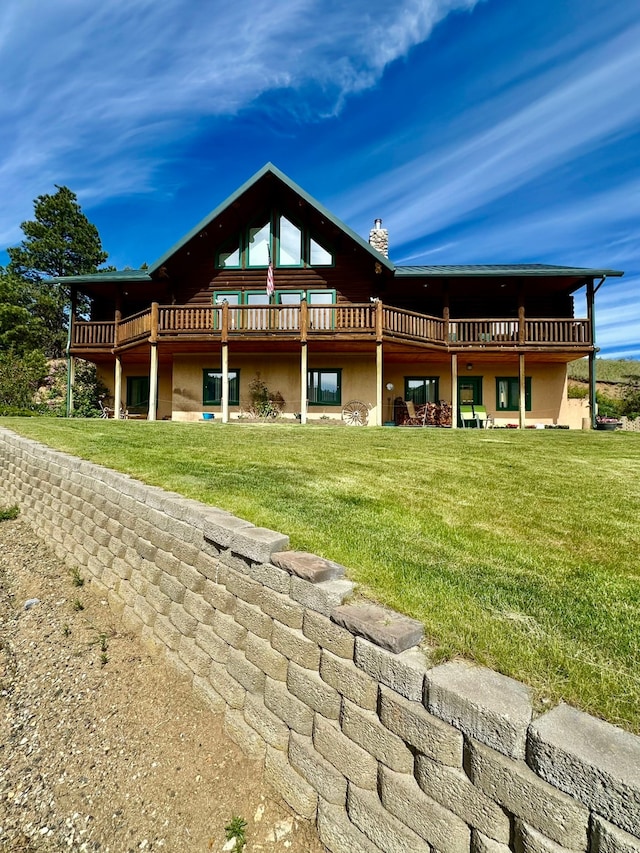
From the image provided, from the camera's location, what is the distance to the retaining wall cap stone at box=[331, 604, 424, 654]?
194 centimetres

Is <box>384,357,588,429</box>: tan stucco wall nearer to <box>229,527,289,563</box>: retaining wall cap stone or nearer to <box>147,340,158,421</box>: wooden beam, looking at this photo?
<box>147,340,158,421</box>: wooden beam

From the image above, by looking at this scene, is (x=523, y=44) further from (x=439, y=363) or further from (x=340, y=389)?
(x=340, y=389)

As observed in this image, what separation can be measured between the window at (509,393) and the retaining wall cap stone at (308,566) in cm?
1652

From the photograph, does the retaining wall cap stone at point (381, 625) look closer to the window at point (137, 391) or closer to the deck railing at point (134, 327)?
the deck railing at point (134, 327)

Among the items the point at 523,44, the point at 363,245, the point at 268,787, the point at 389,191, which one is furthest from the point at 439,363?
the point at 268,787

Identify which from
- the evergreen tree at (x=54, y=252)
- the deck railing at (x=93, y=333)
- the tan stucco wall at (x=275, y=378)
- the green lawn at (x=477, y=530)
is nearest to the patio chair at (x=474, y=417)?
the tan stucco wall at (x=275, y=378)

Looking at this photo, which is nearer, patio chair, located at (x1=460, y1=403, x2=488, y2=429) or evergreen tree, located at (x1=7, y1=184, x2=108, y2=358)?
patio chair, located at (x1=460, y1=403, x2=488, y2=429)

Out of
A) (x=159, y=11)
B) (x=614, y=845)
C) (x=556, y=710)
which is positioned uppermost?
(x=159, y=11)

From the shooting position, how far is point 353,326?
1440cm

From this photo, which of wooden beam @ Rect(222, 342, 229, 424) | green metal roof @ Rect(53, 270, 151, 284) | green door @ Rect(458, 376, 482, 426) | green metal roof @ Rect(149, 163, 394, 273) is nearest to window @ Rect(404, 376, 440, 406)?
green door @ Rect(458, 376, 482, 426)

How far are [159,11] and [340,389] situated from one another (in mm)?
11372

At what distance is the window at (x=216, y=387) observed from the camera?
16.7 meters

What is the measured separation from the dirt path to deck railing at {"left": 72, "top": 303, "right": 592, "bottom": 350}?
11384 millimetres

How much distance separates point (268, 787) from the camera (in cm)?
268
